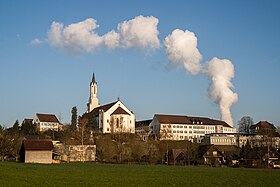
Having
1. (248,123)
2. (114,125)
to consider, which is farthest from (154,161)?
(248,123)

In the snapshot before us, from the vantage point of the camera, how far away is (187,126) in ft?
515

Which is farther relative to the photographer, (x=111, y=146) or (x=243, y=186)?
(x=111, y=146)

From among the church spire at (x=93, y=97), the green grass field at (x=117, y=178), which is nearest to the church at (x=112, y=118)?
the church spire at (x=93, y=97)

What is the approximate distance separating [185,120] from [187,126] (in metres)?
2.53

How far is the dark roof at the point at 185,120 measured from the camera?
505 ft

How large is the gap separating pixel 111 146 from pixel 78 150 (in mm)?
13611

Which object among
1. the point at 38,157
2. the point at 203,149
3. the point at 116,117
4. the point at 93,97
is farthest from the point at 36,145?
the point at 93,97

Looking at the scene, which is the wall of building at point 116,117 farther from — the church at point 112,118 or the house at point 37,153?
the house at point 37,153

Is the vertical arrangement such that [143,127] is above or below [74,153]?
above

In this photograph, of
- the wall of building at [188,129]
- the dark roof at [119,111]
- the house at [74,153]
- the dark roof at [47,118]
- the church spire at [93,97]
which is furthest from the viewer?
the church spire at [93,97]

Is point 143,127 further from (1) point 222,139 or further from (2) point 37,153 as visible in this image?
(2) point 37,153

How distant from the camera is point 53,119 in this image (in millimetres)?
156375

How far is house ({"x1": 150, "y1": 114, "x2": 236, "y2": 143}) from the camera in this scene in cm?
15277

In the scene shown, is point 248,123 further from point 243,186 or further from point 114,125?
point 243,186
